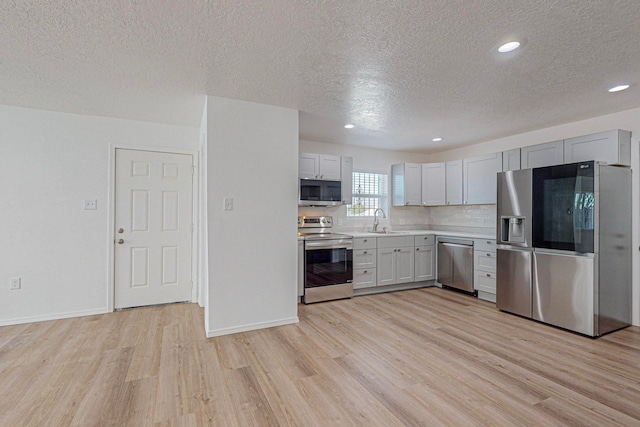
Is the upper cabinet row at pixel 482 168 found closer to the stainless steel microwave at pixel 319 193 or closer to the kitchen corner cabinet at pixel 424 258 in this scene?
the kitchen corner cabinet at pixel 424 258

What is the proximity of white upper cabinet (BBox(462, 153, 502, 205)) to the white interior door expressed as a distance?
4122mm

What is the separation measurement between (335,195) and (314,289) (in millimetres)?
1399

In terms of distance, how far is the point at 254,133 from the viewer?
10.4ft

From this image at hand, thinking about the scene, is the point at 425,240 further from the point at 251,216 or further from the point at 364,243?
the point at 251,216

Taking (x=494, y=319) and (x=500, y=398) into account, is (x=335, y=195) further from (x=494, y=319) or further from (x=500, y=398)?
(x=500, y=398)

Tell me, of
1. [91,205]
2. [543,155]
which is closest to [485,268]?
[543,155]

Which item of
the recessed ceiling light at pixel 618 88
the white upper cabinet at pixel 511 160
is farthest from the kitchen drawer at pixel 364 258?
the recessed ceiling light at pixel 618 88

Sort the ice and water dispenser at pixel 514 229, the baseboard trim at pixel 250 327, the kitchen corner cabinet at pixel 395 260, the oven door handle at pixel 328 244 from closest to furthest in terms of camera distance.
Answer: the baseboard trim at pixel 250 327 → the ice and water dispenser at pixel 514 229 → the oven door handle at pixel 328 244 → the kitchen corner cabinet at pixel 395 260

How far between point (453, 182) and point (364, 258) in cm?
206

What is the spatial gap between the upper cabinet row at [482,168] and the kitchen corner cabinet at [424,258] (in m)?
0.73

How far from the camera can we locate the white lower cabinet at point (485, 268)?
414 centimetres

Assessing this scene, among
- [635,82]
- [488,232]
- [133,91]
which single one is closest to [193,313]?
[133,91]

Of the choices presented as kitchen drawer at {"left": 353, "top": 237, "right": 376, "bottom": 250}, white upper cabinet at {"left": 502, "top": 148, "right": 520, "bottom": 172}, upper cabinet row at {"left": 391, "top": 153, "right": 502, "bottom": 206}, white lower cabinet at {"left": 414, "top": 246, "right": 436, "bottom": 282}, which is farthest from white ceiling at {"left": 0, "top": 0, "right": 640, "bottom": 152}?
white lower cabinet at {"left": 414, "top": 246, "right": 436, "bottom": 282}

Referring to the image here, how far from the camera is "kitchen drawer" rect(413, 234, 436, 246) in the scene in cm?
487
